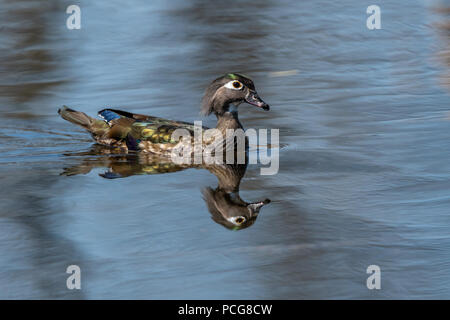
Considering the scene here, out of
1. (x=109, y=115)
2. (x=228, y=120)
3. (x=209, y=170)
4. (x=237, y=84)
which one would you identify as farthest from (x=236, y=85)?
(x=109, y=115)

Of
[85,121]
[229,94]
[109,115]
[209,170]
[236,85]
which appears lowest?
[209,170]

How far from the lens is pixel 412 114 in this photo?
11578mm

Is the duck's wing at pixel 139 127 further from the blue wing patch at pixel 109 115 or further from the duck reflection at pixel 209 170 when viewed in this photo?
the duck reflection at pixel 209 170

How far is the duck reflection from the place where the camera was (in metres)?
8.20

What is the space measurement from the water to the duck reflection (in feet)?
0.31

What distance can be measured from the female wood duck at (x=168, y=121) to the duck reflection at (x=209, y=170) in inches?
5.6

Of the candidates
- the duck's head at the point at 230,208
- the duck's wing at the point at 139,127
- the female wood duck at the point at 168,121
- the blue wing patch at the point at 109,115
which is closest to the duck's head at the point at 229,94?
the female wood duck at the point at 168,121

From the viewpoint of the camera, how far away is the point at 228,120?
10508 mm

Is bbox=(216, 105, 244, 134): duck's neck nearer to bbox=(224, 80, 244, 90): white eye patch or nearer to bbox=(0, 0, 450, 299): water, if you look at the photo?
bbox=(224, 80, 244, 90): white eye patch

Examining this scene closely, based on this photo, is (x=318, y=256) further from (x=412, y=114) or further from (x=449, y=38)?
(x=449, y=38)

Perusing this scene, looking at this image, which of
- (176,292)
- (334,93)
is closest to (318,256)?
(176,292)

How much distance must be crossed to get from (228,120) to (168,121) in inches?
28.6

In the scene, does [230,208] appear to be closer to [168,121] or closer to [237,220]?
[237,220]

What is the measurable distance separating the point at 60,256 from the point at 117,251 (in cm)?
45
